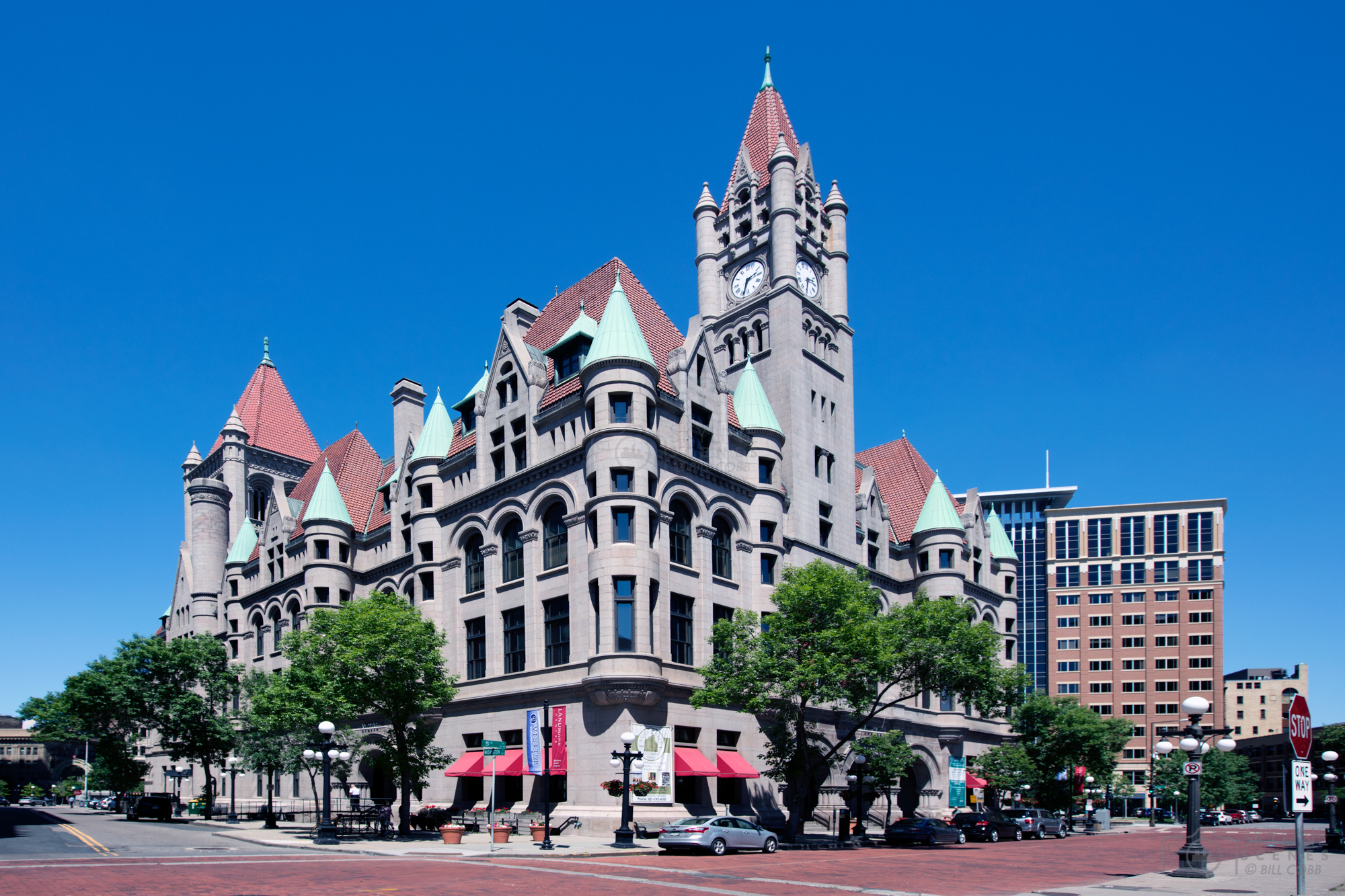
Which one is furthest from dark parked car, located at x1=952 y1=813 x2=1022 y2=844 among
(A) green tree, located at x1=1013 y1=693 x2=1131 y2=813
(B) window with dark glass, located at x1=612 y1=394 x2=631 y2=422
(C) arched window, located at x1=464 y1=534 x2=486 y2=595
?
(C) arched window, located at x1=464 y1=534 x2=486 y2=595

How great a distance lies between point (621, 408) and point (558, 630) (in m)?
10.5

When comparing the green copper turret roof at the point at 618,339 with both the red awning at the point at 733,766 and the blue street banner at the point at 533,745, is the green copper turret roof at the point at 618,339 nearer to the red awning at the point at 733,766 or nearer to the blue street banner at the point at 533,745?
the blue street banner at the point at 533,745

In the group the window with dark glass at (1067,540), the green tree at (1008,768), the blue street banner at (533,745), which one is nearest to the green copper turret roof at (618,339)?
the blue street banner at (533,745)

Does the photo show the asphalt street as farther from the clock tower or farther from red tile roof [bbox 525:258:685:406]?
the clock tower

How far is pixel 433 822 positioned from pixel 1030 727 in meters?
40.5

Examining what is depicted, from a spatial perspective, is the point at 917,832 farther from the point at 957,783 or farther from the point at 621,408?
the point at 957,783

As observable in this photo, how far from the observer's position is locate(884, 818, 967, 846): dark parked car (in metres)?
39.7

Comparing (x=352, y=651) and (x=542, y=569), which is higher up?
(x=542, y=569)

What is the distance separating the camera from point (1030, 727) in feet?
212

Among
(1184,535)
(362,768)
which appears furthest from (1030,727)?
(1184,535)

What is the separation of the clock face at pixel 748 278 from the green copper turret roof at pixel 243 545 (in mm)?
40660

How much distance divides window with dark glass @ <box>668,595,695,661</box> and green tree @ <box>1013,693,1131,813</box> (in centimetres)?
2905

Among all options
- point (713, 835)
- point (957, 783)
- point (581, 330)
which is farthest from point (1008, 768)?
point (581, 330)

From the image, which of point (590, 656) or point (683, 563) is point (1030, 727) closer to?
point (683, 563)
